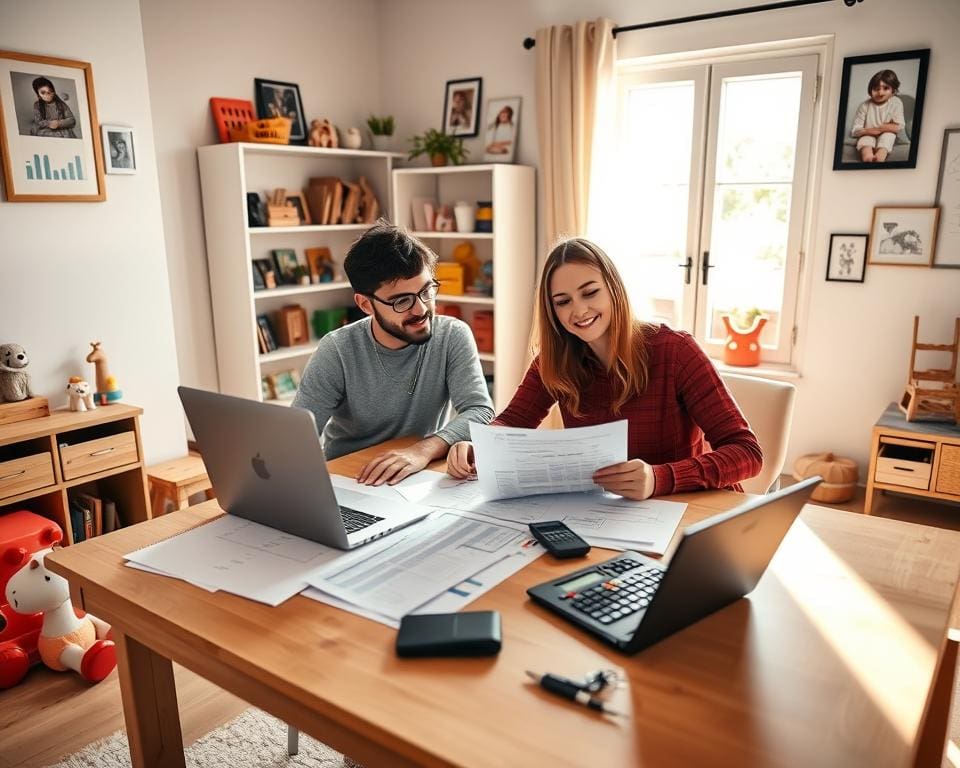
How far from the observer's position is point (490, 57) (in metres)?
4.10

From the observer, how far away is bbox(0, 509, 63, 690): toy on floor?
6.98ft

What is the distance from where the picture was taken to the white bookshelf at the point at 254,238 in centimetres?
353

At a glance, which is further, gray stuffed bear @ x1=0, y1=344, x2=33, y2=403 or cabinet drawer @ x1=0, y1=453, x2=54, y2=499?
gray stuffed bear @ x1=0, y1=344, x2=33, y2=403

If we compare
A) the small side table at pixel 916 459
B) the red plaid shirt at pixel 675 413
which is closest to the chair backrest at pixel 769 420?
the red plaid shirt at pixel 675 413

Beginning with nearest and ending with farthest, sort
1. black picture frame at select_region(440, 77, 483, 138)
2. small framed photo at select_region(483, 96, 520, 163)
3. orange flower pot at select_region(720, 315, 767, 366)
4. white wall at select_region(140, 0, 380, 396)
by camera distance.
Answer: white wall at select_region(140, 0, 380, 396)
orange flower pot at select_region(720, 315, 767, 366)
small framed photo at select_region(483, 96, 520, 163)
black picture frame at select_region(440, 77, 483, 138)

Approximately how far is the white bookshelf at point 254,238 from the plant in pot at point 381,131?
9cm

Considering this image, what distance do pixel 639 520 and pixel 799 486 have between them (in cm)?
37

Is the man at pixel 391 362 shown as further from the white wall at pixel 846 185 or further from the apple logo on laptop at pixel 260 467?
the white wall at pixel 846 185

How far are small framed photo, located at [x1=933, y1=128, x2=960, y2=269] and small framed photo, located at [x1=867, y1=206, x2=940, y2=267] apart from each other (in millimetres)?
33

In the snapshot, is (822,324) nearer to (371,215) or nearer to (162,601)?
(371,215)

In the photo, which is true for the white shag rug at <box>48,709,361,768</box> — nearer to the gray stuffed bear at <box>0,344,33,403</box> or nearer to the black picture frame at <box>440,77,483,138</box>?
the gray stuffed bear at <box>0,344,33,403</box>

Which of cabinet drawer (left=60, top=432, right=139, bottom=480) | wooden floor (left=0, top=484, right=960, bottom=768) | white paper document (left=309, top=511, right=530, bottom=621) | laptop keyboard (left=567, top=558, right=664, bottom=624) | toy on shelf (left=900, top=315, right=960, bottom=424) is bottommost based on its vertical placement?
wooden floor (left=0, top=484, right=960, bottom=768)

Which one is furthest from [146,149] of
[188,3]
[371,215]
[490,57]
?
[490,57]

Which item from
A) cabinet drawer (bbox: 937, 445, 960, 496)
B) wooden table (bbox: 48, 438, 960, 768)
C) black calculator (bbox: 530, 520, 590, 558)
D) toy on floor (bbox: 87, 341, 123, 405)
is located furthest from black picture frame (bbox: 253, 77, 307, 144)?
cabinet drawer (bbox: 937, 445, 960, 496)
